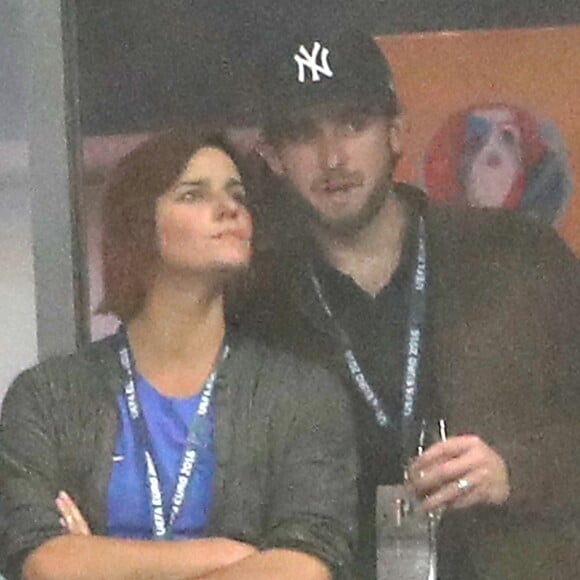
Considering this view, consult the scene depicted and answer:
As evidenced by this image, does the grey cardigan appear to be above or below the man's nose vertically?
below

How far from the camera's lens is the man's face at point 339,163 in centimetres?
110

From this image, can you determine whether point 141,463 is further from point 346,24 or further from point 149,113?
point 346,24

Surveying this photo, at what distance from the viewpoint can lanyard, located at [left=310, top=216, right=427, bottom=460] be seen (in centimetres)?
109

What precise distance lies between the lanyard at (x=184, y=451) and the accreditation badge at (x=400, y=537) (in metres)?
0.18

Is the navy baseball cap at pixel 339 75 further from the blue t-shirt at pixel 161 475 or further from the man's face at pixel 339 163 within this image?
the blue t-shirt at pixel 161 475

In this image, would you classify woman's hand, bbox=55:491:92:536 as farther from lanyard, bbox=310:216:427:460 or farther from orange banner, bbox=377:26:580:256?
orange banner, bbox=377:26:580:256

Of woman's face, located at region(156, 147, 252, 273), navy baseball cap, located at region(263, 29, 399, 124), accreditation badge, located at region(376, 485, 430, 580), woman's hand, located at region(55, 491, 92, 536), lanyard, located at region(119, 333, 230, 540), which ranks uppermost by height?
navy baseball cap, located at region(263, 29, 399, 124)

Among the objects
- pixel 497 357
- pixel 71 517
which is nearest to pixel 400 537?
pixel 497 357

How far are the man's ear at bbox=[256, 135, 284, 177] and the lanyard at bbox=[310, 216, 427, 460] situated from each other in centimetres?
10

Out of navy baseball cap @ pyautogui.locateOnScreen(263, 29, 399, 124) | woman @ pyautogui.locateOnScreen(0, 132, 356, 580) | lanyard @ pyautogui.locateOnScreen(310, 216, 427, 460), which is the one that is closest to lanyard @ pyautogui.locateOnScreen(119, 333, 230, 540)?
woman @ pyautogui.locateOnScreen(0, 132, 356, 580)

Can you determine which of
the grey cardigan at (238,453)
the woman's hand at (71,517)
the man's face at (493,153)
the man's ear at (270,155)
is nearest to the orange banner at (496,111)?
the man's face at (493,153)

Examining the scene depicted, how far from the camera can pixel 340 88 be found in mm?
1103

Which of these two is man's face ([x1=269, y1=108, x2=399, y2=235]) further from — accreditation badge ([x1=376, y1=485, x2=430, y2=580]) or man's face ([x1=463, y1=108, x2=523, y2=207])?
accreditation badge ([x1=376, y1=485, x2=430, y2=580])

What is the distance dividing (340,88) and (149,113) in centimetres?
19
